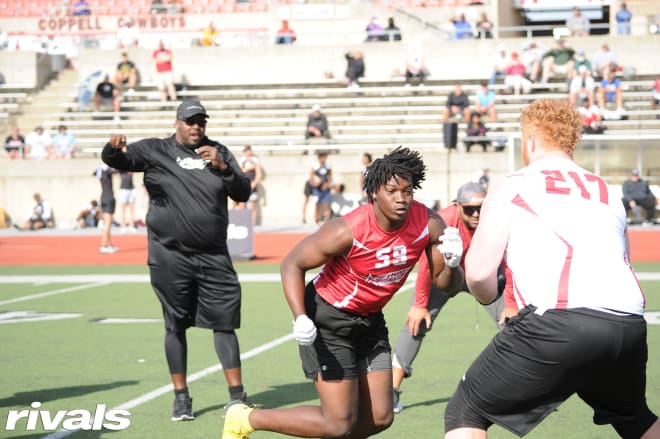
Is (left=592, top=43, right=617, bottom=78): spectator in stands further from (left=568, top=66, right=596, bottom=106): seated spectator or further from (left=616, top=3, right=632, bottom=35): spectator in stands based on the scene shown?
(left=616, top=3, right=632, bottom=35): spectator in stands

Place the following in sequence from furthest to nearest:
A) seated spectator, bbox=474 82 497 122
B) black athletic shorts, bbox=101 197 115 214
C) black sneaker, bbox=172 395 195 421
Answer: seated spectator, bbox=474 82 497 122, black athletic shorts, bbox=101 197 115 214, black sneaker, bbox=172 395 195 421

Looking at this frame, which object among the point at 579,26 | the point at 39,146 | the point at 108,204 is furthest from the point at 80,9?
the point at 108,204

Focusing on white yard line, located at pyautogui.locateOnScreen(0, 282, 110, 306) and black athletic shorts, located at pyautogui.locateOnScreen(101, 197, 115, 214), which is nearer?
white yard line, located at pyautogui.locateOnScreen(0, 282, 110, 306)

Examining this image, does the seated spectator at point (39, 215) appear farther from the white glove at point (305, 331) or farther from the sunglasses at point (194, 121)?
the white glove at point (305, 331)

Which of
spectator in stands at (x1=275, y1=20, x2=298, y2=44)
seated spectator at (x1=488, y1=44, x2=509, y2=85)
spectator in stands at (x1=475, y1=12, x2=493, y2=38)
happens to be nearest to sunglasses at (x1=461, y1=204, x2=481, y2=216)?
seated spectator at (x1=488, y1=44, x2=509, y2=85)

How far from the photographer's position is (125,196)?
957 inches

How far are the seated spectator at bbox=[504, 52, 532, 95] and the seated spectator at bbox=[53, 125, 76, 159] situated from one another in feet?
38.9

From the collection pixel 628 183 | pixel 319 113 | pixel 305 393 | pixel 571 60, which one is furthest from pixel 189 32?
pixel 305 393

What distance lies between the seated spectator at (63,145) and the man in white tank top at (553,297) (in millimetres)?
25997

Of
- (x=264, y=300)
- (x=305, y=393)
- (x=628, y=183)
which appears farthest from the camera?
(x=628, y=183)

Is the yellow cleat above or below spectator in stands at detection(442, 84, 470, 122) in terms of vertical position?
below

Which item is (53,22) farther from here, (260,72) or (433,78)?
(433,78)

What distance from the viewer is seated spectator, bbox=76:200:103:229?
27.8 meters

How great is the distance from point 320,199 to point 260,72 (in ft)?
28.2
